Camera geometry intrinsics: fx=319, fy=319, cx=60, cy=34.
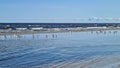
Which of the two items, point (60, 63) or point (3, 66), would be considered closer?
point (3, 66)

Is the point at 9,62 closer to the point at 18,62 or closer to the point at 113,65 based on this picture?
the point at 18,62

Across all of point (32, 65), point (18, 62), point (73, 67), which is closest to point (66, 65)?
point (73, 67)

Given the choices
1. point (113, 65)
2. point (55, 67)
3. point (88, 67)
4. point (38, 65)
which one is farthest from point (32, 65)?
point (113, 65)

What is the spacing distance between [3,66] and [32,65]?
7.29ft

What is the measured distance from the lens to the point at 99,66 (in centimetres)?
2409

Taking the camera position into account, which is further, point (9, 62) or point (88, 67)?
point (9, 62)

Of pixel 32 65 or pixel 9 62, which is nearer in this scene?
pixel 32 65

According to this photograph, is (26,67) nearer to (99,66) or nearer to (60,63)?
(60,63)

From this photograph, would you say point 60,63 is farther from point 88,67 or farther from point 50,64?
point 88,67

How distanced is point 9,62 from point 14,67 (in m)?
2.85

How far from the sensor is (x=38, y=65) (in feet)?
81.2

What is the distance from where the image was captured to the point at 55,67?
23672 mm

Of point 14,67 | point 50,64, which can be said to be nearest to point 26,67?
point 14,67

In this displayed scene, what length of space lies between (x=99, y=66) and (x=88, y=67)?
3.25 ft
